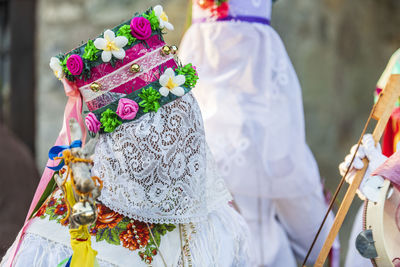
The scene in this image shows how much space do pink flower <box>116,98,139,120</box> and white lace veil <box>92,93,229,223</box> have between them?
0.11 ft

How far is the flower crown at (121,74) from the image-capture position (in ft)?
5.26

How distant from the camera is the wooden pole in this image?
4473 mm

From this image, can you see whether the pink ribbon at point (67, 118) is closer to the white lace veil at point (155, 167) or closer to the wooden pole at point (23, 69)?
the white lace veil at point (155, 167)

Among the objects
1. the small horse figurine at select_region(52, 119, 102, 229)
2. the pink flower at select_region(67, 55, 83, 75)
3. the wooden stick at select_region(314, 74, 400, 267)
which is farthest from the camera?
the wooden stick at select_region(314, 74, 400, 267)

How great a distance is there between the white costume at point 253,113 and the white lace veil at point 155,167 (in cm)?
104

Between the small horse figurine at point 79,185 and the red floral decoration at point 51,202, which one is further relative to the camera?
the red floral decoration at point 51,202

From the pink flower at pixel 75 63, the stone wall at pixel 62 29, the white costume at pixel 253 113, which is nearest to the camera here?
the pink flower at pixel 75 63

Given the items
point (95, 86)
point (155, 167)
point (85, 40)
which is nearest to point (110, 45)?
point (95, 86)

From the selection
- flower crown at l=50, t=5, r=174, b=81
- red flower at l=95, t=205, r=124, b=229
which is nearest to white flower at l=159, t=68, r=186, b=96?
flower crown at l=50, t=5, r=174, b=81

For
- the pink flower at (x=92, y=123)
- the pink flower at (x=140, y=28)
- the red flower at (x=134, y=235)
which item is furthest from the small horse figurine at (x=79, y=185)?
the pink flower at (x=140, y=28)

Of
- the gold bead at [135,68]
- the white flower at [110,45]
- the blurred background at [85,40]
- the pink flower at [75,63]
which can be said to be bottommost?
the blurred background at [85,40]

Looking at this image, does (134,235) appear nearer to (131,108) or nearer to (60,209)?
(60,209)

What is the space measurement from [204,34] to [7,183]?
127cm

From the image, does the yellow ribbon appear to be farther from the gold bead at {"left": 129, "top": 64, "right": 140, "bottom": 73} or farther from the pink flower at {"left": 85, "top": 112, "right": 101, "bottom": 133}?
the gold bead at {"left": 129, "top": 64, "right": 140, "bottom": 73}
